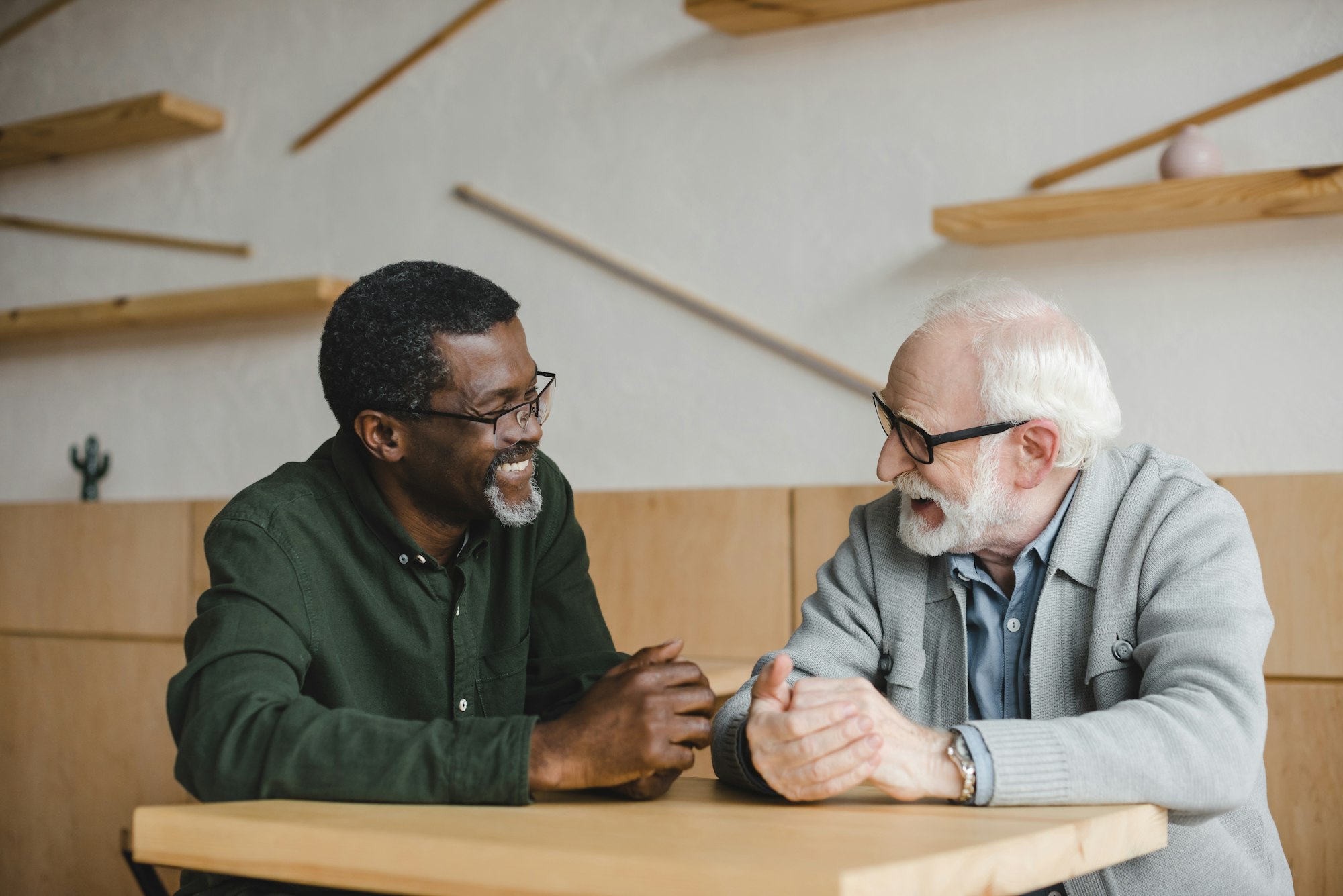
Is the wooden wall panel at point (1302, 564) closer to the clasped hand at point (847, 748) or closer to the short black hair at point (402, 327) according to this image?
the clasped hand at point (847, 748)

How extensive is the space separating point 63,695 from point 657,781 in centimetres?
293

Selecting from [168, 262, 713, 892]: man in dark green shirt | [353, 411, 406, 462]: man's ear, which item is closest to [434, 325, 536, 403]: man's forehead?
[168, 262, 713, 892]: man in dark green shirt

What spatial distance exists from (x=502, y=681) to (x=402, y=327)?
529mm

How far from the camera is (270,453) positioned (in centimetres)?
368

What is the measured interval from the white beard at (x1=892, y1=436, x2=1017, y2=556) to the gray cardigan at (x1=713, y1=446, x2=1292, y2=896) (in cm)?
6

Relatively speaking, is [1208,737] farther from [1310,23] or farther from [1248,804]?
[1310,23]

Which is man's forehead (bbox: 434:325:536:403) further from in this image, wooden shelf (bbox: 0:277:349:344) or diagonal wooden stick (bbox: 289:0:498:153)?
diagonal wooden stick (bbox: 289:0:498:153)

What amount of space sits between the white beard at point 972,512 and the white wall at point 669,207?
4.03ft

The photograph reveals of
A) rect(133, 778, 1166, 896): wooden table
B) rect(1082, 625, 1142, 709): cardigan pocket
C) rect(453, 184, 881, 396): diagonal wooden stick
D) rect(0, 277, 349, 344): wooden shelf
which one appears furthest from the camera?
rect(0, 277, 349, 344): wooden shelf

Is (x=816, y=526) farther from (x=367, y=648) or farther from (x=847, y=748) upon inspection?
(x=847, y=748)

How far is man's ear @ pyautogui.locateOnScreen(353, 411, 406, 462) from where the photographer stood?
1.73m

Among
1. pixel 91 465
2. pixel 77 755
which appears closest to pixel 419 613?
pixel 77 755

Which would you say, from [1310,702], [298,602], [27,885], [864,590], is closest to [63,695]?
[27,885]

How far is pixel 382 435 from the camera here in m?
1.74
